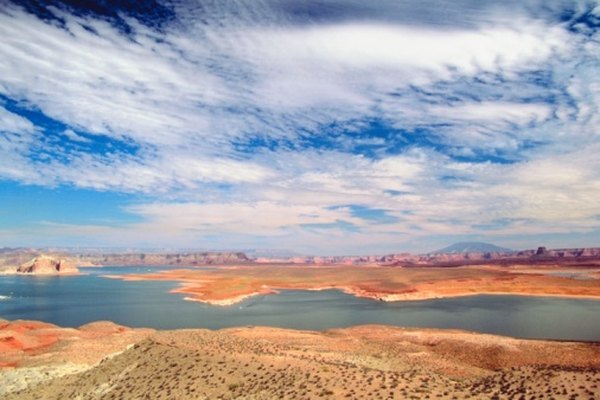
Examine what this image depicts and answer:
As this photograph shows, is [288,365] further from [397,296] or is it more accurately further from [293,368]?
[397,296]

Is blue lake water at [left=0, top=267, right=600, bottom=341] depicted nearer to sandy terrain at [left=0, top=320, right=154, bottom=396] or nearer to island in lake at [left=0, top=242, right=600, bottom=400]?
island in lake at [left=0, top=242, right=600, bottom=400]

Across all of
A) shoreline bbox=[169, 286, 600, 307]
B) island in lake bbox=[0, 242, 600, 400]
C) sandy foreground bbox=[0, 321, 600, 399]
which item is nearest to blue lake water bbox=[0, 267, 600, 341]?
shoreline bbox=[169, 286, 600, 307]

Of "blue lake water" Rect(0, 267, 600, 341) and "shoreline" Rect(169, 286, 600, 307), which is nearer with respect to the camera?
"blue lake water" Rect(0, 267, 600, 341)

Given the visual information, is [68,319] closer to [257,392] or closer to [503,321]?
[257,392]

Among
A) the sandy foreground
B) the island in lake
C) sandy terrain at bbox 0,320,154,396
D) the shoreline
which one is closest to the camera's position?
the sandy foreground

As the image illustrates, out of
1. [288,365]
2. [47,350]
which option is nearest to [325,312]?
[47,350]

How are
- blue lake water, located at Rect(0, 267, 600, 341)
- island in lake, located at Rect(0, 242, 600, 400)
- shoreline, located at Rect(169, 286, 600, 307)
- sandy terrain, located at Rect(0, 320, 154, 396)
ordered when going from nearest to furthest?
1. island in lake, located at Rect(0, 242, 600, 400)
2. sandy terrain, located at Rect(0, 320, 154, 396)
3. blue lake water, located at Rect(0, 267, 600, 341)
4. shoreline, located at Rect(169, 286, 600, 307)

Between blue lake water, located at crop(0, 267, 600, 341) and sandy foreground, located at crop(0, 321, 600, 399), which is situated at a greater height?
sandy foreground, located at crop(0, 321, 600, 399)
